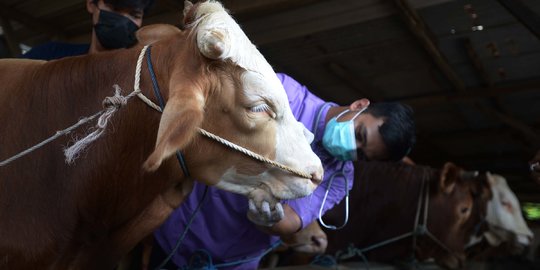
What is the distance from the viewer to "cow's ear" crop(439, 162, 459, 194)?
4.45 m

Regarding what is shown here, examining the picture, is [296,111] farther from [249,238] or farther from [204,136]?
[204,136]

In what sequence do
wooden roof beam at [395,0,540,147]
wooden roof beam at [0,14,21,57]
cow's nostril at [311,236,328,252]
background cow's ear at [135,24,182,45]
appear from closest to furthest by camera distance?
1. background cow's ear at [135,24,182,45]
2. cow's nostril at [311,236,328,252]
3. wooden roof beam at [395,0,540,147]
4. wooden roof beam at [0,14,21,57]

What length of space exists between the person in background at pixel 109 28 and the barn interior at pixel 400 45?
90cm

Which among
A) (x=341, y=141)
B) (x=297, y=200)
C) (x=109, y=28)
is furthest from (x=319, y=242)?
(x=109, y=28)

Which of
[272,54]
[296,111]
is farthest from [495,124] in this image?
[296,111]

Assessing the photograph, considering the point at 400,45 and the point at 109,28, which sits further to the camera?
the point at 400,45

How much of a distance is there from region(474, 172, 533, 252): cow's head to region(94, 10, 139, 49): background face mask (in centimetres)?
410

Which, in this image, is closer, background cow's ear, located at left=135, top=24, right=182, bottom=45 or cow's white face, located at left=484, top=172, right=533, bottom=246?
background cow's ear, located at left=135, top=24, right=182, bottom=45

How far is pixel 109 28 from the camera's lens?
2320 mm

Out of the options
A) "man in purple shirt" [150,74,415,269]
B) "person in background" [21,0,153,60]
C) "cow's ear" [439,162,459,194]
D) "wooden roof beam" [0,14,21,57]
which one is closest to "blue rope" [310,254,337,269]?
"man in purple shirt" [150,74,415,269]

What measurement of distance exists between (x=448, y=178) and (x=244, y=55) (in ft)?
11.2

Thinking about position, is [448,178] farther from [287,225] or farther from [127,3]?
[127,3]

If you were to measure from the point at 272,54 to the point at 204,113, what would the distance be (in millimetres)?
2897

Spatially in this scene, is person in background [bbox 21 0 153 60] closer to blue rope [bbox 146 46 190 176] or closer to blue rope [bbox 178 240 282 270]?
blue rope [bbox 146 46 190 176]
